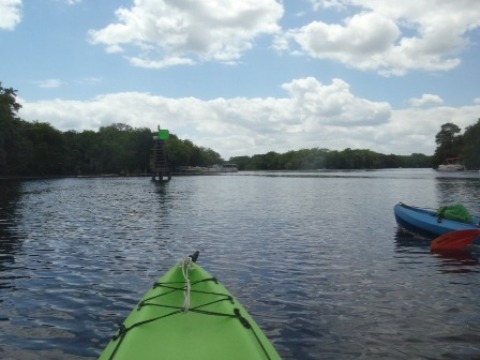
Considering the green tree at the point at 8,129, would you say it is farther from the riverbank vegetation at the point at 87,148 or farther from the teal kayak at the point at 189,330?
the teal kayak at the point at 189,330

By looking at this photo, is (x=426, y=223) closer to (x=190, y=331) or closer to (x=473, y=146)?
(x=190, y=331)

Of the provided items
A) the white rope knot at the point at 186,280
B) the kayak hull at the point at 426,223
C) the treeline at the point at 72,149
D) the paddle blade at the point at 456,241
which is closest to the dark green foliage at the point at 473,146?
the treeline at the point at 72,149

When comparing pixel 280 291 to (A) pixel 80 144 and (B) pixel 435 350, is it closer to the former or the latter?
(B) pixel 435 350

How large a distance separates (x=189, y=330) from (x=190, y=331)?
0.12 ft

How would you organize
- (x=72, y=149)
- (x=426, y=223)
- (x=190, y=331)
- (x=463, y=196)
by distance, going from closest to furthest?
(x=190, y=331) < (x=426, y=223) < (x=463, y=196) < (x=72, y=149)

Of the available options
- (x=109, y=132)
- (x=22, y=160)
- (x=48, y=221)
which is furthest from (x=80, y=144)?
(x=48, y=221)

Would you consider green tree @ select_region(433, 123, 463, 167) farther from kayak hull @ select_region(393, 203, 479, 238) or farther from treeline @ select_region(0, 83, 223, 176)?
kayak hull @ select_region(393, 203, 479, 238)

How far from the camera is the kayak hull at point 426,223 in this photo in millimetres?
18094

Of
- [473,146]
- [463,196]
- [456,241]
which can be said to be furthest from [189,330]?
[473,146]

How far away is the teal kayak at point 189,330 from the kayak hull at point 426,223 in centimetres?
1412

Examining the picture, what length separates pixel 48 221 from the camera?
25.4 metres

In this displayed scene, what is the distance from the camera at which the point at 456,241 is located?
16188mm

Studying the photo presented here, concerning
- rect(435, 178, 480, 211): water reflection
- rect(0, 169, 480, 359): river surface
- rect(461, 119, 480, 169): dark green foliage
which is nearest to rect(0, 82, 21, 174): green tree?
rect(0, 169, 480, 359): river surface

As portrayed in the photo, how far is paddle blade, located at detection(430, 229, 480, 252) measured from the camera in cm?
1586
